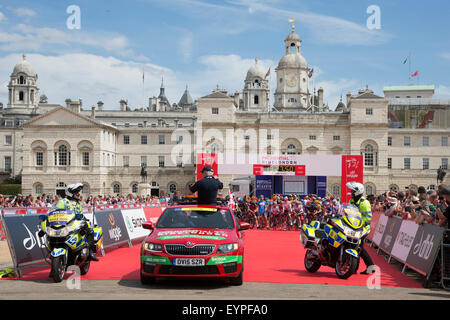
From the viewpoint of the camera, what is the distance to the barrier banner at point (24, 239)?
35.2 feet

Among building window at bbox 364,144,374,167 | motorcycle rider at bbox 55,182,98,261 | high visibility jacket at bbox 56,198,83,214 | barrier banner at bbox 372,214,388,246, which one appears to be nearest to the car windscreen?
motorcycle rider at bbox 55,182,98,261

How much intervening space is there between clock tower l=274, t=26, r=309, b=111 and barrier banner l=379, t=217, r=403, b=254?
7522cm

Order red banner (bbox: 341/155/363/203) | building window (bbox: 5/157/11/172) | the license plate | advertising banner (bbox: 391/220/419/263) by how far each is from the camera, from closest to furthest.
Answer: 1. the license plate
2. advertising banner (bbox: 391/220/419/263)
3. red banner (bbox: 341/155/363/203)
4. building window (bbox: 5/157/11/172)

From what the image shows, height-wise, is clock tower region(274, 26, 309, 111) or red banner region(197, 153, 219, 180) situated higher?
clock tower region(274, 26, 309, 111)

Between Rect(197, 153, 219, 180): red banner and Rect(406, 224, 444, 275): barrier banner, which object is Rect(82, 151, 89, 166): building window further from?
Rect(406, 224, 444, 275): barrier banner

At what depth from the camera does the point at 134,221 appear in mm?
18406

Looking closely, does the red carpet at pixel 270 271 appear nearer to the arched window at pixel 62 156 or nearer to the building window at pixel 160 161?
the arched window at pixel 62 156

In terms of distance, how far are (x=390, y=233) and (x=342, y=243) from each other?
496cm

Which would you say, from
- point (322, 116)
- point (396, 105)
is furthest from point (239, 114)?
point (396, 105)

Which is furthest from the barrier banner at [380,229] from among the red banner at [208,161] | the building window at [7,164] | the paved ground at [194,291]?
the building window at [7,164]

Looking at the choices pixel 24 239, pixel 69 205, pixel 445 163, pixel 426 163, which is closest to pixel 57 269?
pixel 69 205

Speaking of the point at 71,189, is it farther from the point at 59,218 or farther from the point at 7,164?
the point at 7,164

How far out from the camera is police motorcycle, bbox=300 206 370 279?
10.6 m
